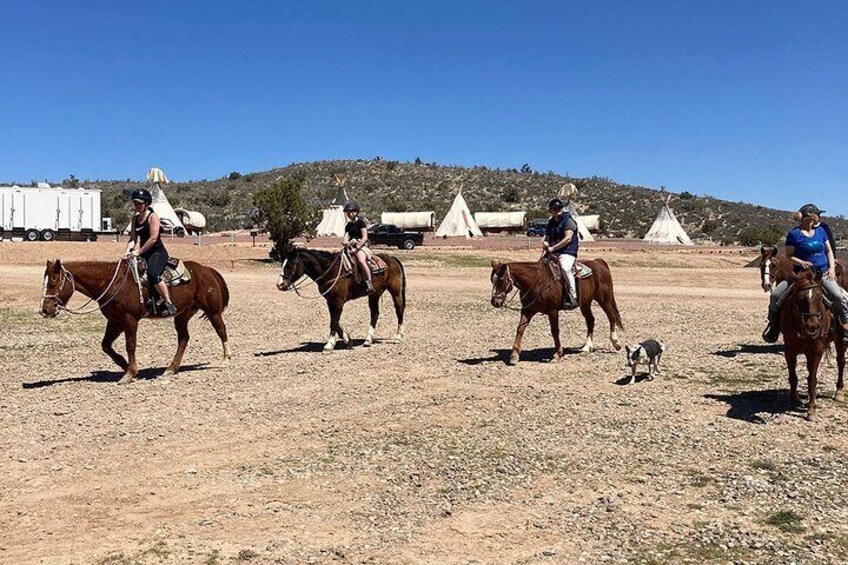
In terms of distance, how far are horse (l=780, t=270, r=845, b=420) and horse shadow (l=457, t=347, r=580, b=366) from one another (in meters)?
4.59

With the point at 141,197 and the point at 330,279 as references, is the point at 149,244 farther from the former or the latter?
the point at 330,279

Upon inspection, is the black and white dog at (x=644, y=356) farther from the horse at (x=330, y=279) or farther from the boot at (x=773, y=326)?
the horse at (x=330, y=279)

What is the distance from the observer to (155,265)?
11.1m

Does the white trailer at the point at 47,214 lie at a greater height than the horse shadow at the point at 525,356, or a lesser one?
greater

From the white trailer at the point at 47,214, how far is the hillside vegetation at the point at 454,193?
2364 cm

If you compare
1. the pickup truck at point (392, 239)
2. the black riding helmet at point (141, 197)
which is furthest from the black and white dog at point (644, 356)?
the pickup truck at point (392, 239)

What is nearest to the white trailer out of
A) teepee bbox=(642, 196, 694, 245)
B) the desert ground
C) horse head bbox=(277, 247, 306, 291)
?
the desert ground

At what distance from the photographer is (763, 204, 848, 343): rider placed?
912 cm

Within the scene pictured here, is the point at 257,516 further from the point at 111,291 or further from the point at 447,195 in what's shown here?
the point at 447,195

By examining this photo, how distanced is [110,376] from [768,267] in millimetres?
12931

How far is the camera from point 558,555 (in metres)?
5.23

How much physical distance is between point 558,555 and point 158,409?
6.27 meters

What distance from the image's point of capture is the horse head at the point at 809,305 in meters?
8.41

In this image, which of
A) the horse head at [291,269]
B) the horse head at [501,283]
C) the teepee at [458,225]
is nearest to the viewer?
the horse head at [501,283]
